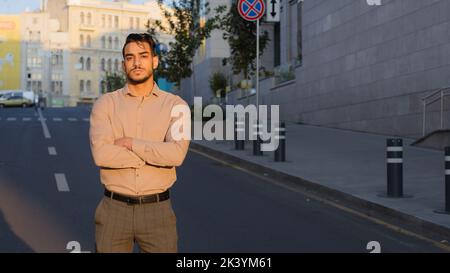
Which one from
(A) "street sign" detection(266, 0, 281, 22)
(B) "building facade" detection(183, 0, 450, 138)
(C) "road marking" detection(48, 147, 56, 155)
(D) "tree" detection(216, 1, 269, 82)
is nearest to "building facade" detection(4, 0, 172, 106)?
(D) "tree" detection(216, 1, 269, 82)

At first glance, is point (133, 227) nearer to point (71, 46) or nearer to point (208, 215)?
point (208, 215)

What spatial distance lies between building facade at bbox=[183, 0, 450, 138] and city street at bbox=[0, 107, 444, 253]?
21.4 feet

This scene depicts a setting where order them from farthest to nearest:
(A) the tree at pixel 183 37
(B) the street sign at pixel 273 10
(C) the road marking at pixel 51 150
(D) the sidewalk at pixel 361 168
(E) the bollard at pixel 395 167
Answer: (A) the tree at pixel 183 37
(B) the street sign at pixel 273 10
(C) the road marking at pixel 51 150
(E) the bollard at pixel 395 167
(D) the sidewalk at pixel 361 168

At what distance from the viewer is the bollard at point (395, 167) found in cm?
964

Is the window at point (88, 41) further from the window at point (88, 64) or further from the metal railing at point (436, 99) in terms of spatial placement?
the metal railing at point (436, 99)

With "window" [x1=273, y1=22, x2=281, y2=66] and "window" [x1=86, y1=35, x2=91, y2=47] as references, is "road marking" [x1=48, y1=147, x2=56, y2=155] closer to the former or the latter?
"window" [x1=273, y1=22, x2=281, y2=66]

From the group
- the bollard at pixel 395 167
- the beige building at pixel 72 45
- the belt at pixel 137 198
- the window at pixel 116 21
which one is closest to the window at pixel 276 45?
the bollard at pixel 395 167

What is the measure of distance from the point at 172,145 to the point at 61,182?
863 cm

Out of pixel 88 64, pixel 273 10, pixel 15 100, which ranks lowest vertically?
pixel 15 100

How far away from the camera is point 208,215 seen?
8.92 m

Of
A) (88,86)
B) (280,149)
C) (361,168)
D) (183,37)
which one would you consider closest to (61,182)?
(280,149)

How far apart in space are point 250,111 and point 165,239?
1006 inches

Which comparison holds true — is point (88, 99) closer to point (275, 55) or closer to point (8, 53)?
point (8, 53)

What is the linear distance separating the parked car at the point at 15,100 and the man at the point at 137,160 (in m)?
62.3
